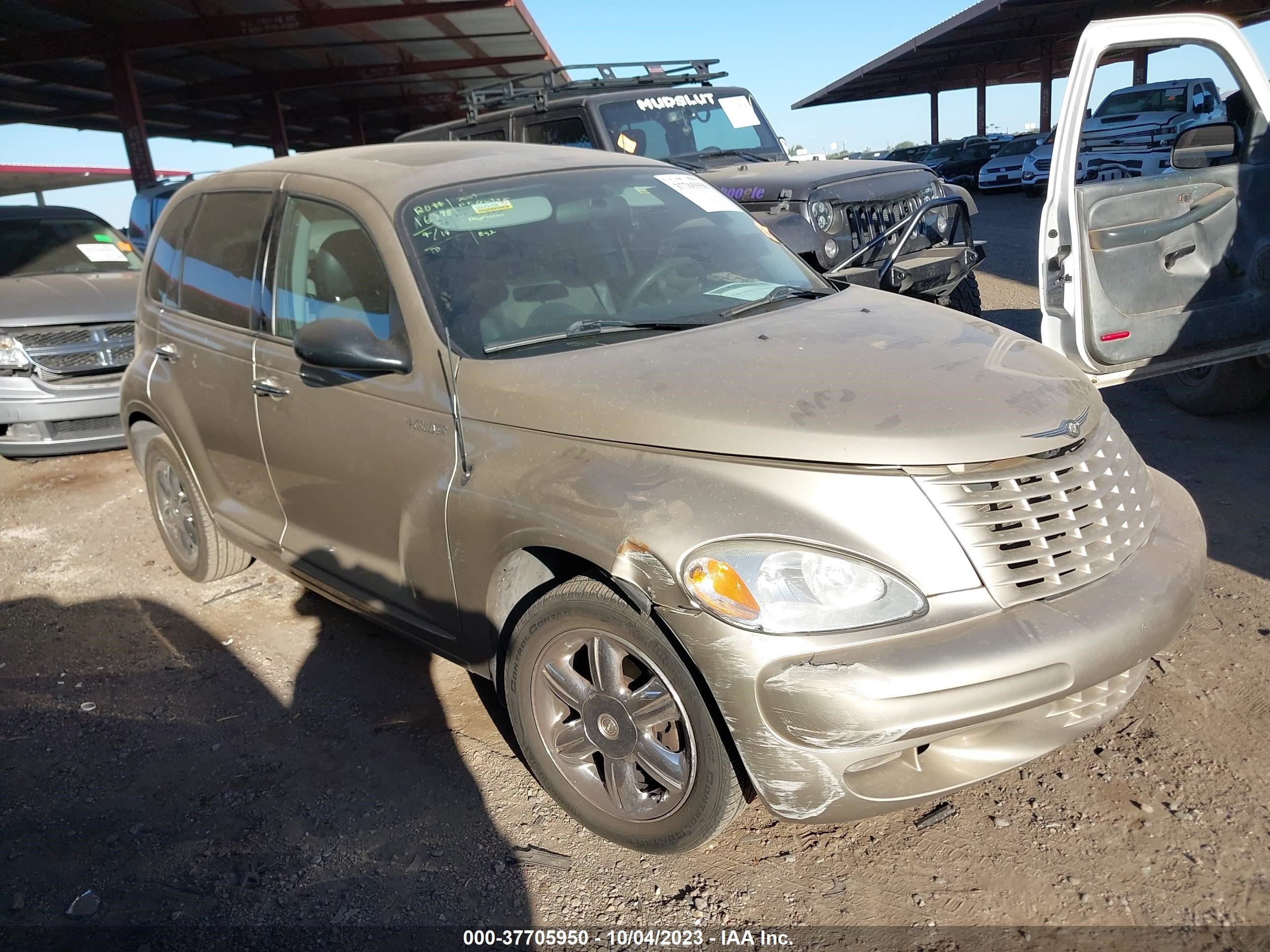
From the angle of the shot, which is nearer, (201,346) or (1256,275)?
(201,346)

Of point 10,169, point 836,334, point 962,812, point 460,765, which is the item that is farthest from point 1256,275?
point 10,169

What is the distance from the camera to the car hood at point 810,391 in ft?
8.07

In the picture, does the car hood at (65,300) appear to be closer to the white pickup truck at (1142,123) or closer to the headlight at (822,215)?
the headlight at (822,215)

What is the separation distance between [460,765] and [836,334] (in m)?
1.80

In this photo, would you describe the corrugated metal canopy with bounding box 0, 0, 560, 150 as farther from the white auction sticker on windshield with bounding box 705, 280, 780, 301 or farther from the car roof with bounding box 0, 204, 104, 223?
the white auction sticker on windshield with bounding box 705, 280, 780, 301

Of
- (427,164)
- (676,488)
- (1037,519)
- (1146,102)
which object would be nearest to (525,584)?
(676,488)

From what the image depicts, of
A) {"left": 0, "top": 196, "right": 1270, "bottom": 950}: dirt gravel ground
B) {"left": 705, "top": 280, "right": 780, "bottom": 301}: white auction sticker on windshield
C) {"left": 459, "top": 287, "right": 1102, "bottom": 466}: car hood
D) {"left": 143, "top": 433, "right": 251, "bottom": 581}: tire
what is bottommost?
{"left": 0, "top": 196, "right": 1270, "bottom": 950}: dirt gravel ground

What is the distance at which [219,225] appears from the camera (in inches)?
164

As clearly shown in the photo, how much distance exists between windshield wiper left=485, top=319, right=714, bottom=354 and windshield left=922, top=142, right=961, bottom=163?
98.2 ft

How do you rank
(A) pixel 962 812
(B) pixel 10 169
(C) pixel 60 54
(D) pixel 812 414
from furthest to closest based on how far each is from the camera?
(B) pixel 10 169
(C) pixel 60 54
(A) pixel 962 812
(D) pixel 812 414

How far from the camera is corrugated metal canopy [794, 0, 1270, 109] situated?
1097 inches

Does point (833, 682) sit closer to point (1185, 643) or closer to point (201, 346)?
point (1185, 643)

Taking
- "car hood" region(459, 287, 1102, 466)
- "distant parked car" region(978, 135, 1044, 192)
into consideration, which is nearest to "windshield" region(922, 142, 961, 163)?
"distant parked car" region(978, 135, 1044, 192)

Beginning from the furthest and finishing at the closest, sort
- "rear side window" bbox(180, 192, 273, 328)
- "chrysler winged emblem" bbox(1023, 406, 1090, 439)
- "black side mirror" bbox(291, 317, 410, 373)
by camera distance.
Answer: "rear side window" bbox(180, 192, 273, 328), "black side mirror" bbox(291, 317, 410, 373), "chrysler winged emblem" bbox(1023, 406, 1090, 439)
